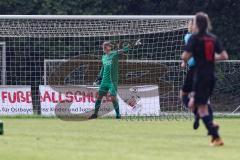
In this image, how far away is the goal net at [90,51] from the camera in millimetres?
24906

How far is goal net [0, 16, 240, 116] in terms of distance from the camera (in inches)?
981

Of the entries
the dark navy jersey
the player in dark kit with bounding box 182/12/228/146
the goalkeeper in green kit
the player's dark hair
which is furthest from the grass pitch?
the goalkeeper in green kit

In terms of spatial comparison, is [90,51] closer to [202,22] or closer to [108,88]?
[108,88]

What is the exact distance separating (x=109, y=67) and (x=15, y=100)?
10.8ft

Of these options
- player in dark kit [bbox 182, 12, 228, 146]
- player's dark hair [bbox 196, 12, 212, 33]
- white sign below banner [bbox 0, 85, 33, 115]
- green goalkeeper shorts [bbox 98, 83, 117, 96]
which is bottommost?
white sign below banner [bbox 0, 85, 33, 115]

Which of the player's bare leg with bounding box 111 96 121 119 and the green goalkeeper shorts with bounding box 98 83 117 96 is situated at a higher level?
the green goalkeeper shorts with bounding box 98 83 117 96

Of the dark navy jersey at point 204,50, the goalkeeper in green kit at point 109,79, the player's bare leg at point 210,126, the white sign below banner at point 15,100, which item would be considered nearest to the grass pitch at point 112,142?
the player's bare leg at point 210,126

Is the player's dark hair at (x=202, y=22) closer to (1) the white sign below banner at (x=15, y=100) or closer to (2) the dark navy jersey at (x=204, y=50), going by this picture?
(2) the dark navy jersey at (x=204, y=50)

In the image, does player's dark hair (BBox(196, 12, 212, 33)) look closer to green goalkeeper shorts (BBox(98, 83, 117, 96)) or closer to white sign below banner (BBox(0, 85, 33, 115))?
green goalkeeper shorts (BBox(98, 83, 117, 96))

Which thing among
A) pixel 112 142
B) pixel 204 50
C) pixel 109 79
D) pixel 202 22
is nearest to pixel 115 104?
pixel 109 79

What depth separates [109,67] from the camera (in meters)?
23.5

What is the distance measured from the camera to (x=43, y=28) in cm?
2556

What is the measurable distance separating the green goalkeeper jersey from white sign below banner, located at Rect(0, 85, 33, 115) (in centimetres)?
284

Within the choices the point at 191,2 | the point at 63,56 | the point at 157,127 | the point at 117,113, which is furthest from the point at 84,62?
the point at 191,2
